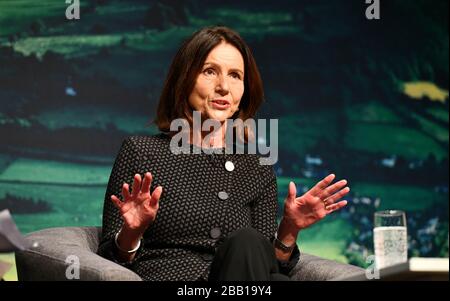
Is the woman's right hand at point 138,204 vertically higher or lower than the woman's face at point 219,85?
lower

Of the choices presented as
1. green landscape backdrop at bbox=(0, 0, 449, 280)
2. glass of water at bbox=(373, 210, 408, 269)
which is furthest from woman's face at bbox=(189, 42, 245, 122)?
green landscape backdrop at bbox=(0, 0, 449, 280)

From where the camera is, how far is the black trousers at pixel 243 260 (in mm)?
2104

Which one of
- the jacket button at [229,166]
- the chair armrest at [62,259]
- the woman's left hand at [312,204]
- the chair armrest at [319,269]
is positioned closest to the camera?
the chair armrest at [62,259]

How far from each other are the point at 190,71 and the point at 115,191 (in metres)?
0.48

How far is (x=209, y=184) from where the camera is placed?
2744 millimetres

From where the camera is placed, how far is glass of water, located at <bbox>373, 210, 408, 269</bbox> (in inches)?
83.0

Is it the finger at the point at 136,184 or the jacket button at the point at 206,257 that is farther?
the jacket button at the point at 206,257

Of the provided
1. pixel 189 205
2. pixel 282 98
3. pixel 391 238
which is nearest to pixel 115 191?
pixel 189 205

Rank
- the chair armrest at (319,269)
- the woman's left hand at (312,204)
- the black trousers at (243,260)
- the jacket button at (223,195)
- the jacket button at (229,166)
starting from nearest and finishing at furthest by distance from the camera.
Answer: the black trousers at (243,260), the woman's left hand at (312,204), the chair armrest at (319,269), the jacket button at (223,195), the jacket button at (229,166)

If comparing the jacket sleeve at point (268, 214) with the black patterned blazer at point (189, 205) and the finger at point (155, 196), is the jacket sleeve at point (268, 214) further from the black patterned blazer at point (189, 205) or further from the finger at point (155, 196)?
the finger at point (155, 196)

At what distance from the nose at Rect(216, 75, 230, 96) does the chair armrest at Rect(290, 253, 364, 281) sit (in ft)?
1.96

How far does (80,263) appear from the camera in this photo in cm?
232

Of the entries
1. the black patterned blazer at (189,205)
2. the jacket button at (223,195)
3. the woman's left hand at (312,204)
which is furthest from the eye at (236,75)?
the woman's left hand at (312,204)
